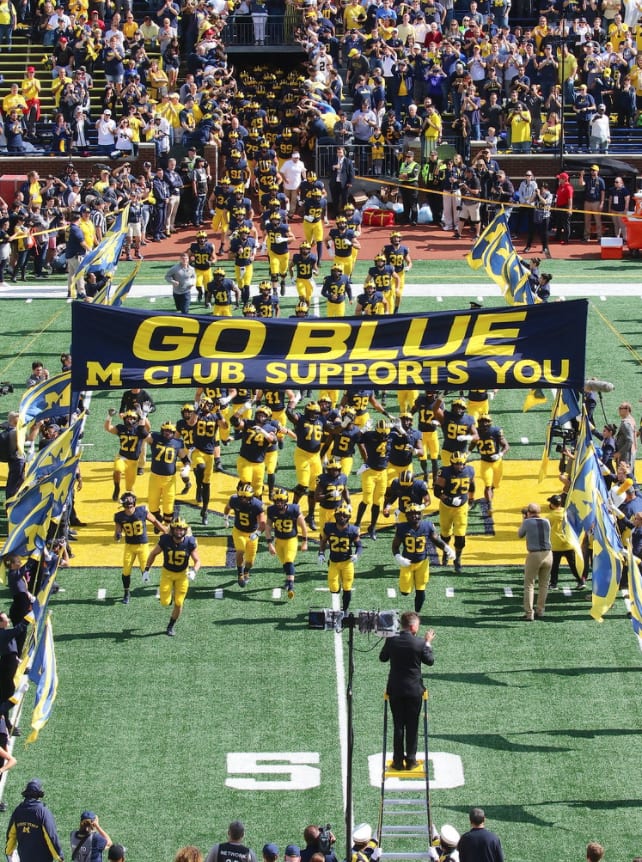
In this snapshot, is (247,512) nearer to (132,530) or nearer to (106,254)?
(132,530)

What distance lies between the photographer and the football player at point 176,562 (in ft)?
58.4

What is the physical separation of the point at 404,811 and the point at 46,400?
24.5ft

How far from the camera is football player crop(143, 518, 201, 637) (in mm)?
17812

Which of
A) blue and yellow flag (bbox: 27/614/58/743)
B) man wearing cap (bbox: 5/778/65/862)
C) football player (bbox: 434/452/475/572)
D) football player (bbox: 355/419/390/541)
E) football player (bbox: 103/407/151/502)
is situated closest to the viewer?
man wearing cap (bbox: 5/778/65/862)

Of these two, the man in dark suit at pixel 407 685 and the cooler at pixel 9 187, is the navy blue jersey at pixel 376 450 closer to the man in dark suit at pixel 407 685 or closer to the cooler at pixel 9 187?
the man in dark suit at pixel 407 685

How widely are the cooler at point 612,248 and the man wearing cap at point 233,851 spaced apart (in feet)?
76.6

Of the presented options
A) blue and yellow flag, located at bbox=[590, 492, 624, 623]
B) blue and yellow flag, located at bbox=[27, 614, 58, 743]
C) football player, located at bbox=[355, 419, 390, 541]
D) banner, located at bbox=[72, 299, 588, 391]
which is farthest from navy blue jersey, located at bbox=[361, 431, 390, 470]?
banner, located at bbox=[72, 299, 588, 391]

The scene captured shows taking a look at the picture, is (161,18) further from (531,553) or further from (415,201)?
(531,553)

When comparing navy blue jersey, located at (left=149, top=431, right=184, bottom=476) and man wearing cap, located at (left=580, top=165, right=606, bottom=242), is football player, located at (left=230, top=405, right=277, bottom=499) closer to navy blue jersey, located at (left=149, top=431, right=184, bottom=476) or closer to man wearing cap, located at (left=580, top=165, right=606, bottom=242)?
navy blue jersey, located at (left=149, top=431, right=184, bottom=476)

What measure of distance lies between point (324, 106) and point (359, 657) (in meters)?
22.2

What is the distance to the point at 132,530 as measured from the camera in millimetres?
18656

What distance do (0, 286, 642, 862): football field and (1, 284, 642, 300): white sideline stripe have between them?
1043 centimetres

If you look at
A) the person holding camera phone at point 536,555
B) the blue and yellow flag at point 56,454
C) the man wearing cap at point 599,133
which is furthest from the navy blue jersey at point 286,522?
the man wearing cap at point 599,133

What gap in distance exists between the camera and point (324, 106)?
37.5 meters
